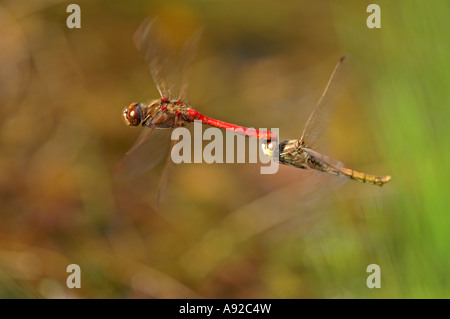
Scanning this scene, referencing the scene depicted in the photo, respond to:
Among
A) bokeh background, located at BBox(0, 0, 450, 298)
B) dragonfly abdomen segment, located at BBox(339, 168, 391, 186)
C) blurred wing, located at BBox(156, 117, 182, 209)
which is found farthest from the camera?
bokeh background, located at BBox(0, 0, 450, 298)

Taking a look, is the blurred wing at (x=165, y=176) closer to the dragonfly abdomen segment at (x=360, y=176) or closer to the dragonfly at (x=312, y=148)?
the dragonfly at (x=312, y=148)

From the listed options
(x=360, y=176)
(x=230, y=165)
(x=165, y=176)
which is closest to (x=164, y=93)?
(x=165, y=176)

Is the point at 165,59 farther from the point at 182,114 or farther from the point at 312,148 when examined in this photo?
the point at 312,148

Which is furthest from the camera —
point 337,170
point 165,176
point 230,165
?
point 230,165

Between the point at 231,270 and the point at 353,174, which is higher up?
the point at 231,270

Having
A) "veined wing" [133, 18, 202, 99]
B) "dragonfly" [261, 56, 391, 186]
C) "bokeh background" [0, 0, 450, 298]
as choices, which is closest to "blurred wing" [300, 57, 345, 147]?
"dragonfly" [261, 56, 391, 186]

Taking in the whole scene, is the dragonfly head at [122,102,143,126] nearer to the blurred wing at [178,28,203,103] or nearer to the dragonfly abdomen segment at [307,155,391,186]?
the blurred wing at [178,28,203,103]

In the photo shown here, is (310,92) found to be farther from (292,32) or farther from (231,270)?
(231,270)
